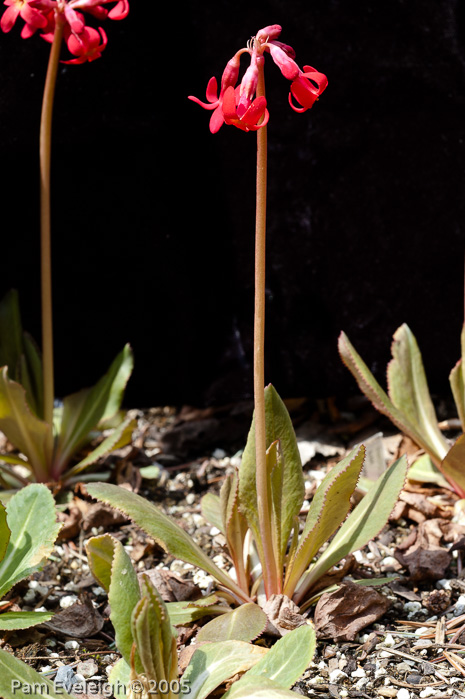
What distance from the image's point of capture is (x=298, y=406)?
283 cm

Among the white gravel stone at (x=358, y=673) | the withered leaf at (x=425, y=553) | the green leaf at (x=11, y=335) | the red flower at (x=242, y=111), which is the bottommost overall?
the white gravel stone at (x=358, y=673)

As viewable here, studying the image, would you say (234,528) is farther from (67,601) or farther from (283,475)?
(67,601)

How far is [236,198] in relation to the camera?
2.48 m

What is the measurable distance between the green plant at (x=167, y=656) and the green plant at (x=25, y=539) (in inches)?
9.2

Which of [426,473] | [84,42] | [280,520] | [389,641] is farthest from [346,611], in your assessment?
[84,42]

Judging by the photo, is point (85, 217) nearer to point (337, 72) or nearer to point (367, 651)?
point (337, 72)

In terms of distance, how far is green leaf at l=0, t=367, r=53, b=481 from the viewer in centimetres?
214

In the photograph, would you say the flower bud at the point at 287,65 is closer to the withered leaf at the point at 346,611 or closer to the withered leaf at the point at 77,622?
the withered leaf at the point at 346,611

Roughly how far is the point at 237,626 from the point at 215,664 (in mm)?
165

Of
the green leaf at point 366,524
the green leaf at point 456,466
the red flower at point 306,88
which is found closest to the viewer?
the red flower at point 306,88

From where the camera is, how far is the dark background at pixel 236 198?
7.59 ft

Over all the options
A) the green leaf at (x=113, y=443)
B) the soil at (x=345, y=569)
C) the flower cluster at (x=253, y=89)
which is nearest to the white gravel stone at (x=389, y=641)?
the soil at (x=345, y=569)

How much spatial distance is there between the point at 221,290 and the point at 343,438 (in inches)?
27.5

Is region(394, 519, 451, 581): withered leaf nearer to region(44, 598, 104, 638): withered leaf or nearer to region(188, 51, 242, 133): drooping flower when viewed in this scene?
region(44, 598, 104, 638): withered leaf
